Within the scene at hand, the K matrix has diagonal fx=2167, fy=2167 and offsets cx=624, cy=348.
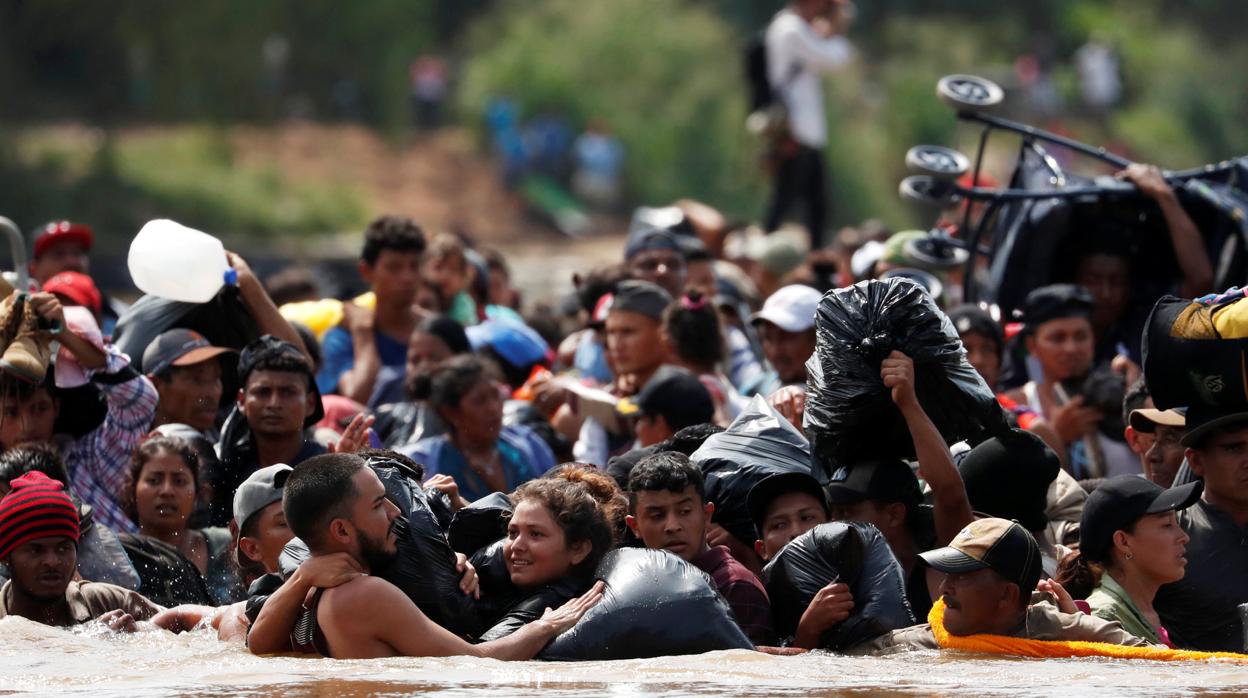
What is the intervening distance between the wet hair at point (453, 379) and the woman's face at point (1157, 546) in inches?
113

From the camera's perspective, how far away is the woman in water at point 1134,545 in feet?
20.7

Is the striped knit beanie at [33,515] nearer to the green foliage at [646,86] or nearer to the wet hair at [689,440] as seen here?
the wet hair at [689,440]

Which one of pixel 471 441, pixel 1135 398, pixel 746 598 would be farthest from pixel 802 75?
pixel 746 598

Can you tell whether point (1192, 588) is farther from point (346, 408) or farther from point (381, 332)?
point (381, 332)

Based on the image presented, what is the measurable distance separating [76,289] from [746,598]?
386 centimetres

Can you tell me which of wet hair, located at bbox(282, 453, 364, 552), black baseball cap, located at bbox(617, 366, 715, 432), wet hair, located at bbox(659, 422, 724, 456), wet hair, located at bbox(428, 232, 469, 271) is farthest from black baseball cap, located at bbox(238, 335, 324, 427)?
wet hair, located at bbox(428, 232, 469, 271)

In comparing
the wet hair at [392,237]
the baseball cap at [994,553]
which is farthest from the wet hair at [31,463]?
the baseball cap at [994,553]

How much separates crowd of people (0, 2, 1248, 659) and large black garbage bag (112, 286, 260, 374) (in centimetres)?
2

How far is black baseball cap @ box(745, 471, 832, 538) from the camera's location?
268 inches

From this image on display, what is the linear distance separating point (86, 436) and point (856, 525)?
3.09m

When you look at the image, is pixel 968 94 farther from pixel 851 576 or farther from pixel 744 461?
pixel 851 576

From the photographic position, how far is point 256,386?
775 cm

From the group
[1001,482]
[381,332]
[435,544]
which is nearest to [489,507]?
[435,544]

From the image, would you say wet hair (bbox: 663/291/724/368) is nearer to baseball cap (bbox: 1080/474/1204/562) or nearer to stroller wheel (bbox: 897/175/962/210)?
stroller wheel (bbox: 897/175/962/210)
